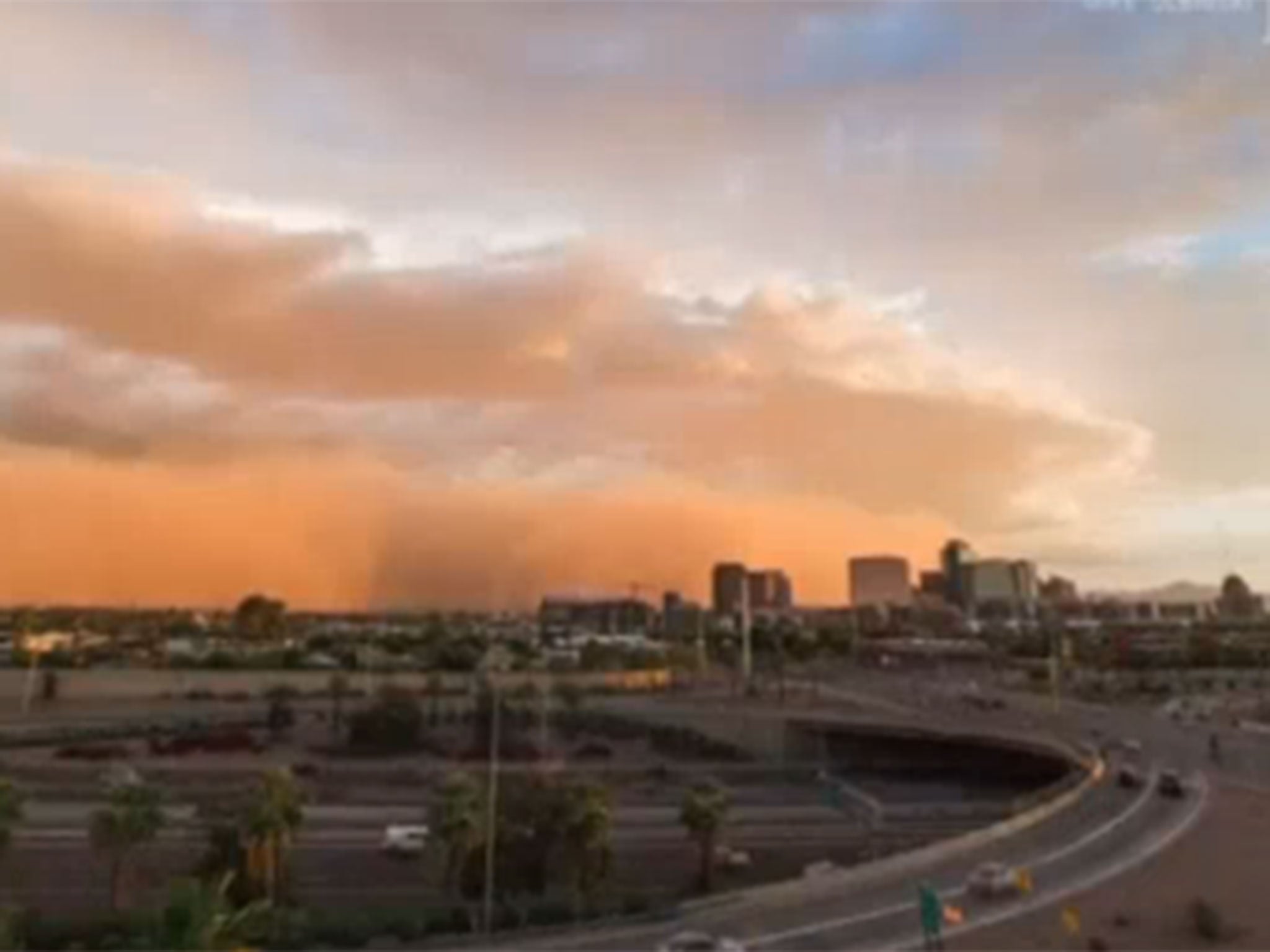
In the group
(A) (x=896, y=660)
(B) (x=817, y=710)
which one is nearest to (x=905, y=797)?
(B) (x=817, y=710)

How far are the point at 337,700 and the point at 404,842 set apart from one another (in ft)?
141

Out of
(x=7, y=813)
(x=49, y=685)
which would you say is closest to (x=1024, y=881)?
(x=7, y=813)

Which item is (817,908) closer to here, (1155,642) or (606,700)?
(606,700)

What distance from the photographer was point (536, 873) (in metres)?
38.1

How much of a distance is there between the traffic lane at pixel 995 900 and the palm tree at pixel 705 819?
8.36 metres

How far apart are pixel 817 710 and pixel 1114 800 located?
42411mm

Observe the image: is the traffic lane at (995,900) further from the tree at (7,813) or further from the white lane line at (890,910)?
the tree at (7,813)

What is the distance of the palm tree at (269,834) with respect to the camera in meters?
35.6

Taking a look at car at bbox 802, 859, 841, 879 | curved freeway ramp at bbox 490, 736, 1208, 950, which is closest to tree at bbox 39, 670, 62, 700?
car at bbox 802, 859, 841, 879

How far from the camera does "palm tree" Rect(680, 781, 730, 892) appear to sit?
4062 centimetres

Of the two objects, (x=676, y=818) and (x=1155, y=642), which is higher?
(x=1155, y=642)

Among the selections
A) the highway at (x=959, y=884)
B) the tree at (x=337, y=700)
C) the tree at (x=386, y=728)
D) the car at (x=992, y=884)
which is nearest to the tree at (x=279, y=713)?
the tree at (x=337, y=700)

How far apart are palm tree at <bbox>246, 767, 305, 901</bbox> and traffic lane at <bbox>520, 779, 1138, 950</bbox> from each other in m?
10.3

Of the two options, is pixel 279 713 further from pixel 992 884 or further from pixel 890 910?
pixel 890 910
